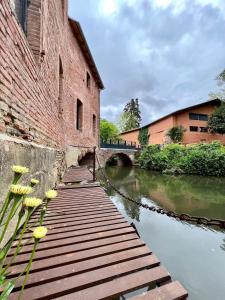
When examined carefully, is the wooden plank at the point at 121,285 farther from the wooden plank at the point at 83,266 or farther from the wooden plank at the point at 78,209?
the wooden plank at the point at 78,209

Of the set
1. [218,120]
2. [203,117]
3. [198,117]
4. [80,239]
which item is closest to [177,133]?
[198,117]

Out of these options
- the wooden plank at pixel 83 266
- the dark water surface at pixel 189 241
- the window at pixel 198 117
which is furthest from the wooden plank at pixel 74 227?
the window at pixel 198 117

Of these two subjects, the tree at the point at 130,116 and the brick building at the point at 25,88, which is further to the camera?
the tree at the point at 130,116

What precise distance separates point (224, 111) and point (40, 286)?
1006 inches

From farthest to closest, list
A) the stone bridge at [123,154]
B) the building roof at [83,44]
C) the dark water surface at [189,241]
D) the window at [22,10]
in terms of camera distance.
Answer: the stone bridge at [123,154] → the building roof at [83,44] → the window at [22,10] → the dark water surface at [189,241]

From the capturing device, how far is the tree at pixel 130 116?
47669mm

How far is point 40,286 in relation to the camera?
1434 millimetres

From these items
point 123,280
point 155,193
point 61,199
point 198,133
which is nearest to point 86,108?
point 155,193

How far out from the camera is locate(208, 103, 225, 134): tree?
2339 centimetres

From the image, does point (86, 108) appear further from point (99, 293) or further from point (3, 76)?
point (99, 293)

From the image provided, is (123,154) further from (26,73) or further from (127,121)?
(127,121)

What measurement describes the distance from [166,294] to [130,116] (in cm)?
4779

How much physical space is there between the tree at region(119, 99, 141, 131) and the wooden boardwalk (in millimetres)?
45440

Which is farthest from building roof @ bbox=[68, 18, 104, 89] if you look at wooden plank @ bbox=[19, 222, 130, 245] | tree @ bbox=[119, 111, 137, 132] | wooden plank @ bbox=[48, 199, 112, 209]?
tree @ bbox=[119, 111, 137, 132]
